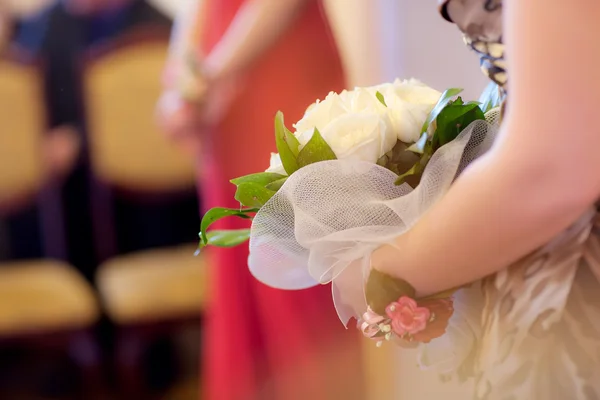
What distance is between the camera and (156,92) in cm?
222

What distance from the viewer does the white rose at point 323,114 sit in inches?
22.5

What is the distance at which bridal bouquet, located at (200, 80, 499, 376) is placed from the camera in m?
0.51

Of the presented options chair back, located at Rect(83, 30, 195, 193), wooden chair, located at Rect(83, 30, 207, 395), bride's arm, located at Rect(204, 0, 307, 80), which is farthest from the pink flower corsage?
chair back, located at Rect(83, 30, 195, 193)

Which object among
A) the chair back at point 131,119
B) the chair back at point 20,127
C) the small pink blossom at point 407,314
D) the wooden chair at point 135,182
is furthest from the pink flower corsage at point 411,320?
the chair back at point 20,127

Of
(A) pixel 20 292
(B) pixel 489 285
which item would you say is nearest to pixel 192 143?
(A) pixel 20 292

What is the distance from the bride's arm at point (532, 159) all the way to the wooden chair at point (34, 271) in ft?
5.33

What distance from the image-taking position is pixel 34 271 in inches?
80.0

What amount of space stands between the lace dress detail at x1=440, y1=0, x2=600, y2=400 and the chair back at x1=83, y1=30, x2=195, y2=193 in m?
1.85

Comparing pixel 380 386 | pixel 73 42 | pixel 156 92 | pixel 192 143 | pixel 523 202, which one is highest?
pixel 73 42

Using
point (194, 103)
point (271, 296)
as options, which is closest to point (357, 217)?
point (271, 296)

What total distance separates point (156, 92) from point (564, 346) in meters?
1.91

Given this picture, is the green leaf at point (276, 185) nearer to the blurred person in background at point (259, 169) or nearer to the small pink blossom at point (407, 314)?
the small pink blossom at point (407, 314)

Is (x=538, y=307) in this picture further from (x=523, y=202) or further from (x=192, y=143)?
(x=192, y=143)

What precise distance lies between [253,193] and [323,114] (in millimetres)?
89
